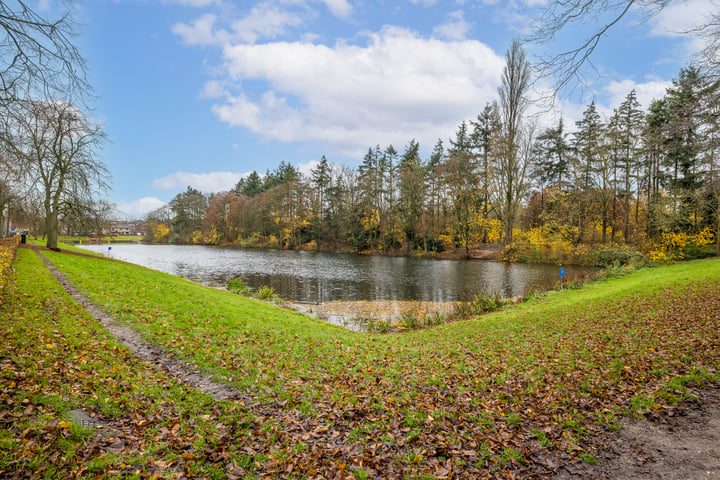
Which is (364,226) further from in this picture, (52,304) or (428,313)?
(52,304)

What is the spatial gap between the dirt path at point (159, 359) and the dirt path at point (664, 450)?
4870 mm

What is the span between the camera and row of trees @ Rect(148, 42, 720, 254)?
23.4 metres

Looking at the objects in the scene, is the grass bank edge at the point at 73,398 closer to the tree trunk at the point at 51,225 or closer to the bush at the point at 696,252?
the tree trunk at the point at 51,225

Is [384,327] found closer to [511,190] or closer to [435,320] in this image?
[435,320]

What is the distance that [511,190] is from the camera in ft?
105

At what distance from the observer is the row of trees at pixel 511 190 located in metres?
23.4

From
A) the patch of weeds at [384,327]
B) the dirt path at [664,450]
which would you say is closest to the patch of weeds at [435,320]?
the patch of weeds at [384,327]

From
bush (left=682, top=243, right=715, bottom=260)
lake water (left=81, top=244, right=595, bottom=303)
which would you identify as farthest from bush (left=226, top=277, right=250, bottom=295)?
bush (left=682, top=243, right=715, bottom=260)

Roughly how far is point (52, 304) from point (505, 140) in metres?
35.4

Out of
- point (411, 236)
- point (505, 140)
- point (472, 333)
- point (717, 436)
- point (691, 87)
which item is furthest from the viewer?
point (411, 236)

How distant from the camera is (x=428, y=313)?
1446cm

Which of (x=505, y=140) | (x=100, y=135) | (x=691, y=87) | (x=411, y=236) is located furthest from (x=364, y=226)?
(x=691, y=87)

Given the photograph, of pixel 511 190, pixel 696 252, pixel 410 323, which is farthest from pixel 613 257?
pixel 410 323

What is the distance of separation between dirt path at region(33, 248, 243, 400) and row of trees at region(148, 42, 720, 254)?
9268mm
